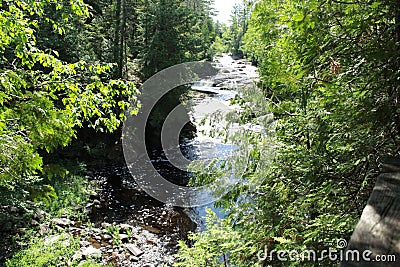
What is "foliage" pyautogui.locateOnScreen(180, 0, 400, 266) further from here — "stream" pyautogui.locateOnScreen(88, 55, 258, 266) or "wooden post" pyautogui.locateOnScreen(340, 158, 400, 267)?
"stream" pyautogui.locateOnScreen(88, 55, 258, 266)

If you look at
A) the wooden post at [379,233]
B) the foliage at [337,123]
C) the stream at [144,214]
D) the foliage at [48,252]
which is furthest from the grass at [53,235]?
the wooden post at [379,233]

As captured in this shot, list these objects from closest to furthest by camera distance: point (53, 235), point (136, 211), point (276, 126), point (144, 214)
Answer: point (276, 126), point (53, 235), point (144, 214), point (136, 211)

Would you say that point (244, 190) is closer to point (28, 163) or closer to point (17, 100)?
point (28, 163)

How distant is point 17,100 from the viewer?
8.80 feet

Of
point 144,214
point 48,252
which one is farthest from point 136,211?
point 48,252

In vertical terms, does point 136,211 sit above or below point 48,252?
above

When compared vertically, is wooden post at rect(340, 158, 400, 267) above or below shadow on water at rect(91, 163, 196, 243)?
above

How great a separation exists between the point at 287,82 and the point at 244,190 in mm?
1332

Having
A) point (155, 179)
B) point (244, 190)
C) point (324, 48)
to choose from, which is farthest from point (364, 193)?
point (155, 179)

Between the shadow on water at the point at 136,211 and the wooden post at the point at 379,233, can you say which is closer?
the wooden post at the point at 379,233

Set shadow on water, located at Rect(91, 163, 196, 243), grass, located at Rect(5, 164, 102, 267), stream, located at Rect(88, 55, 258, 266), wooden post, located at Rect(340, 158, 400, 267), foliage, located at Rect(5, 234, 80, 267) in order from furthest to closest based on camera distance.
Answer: shadow on water, located at Rect(91, 163, 196, 243) < stream, located at Rect(88, 55, 258, 266) < grass, located at Rect(5, 164, 102, 267) < foliage, located at Rect(5, 234, 80, 267) < wooden post, located at Rect(340, 158, 400, 267)

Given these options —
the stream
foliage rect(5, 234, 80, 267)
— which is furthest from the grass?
the stream

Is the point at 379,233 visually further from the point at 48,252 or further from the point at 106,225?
the point at 106,225

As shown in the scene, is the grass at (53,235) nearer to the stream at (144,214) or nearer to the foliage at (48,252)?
the foliage at (48,252)
